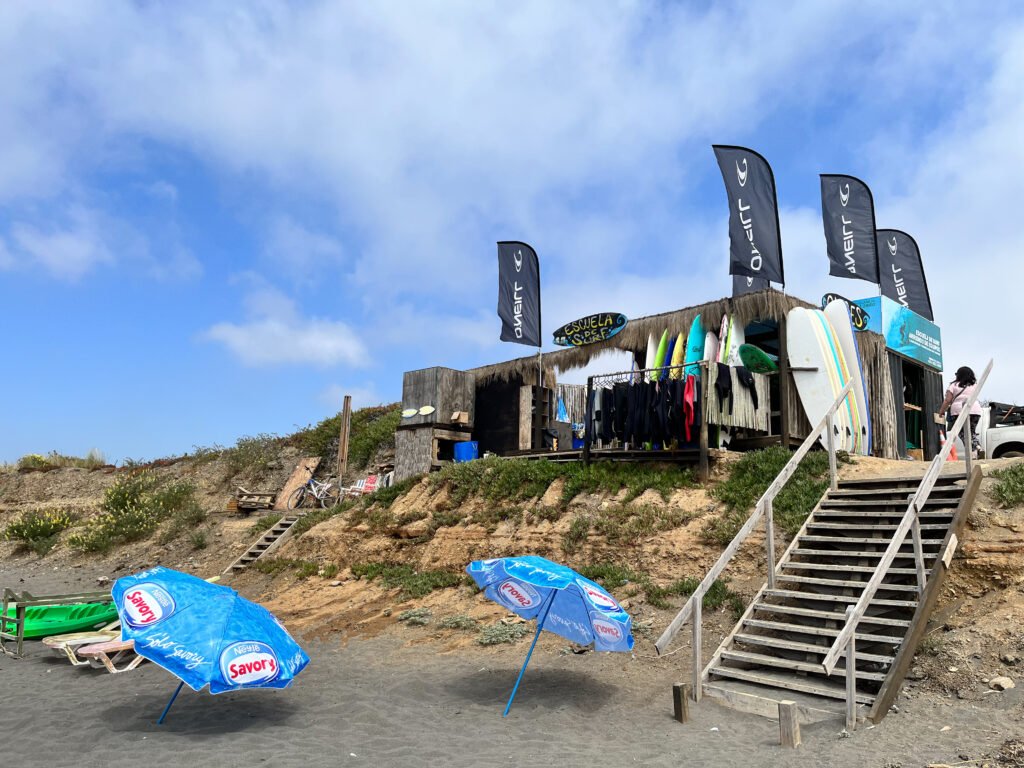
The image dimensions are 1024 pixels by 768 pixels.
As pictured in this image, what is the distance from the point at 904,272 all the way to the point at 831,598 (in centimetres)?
1438

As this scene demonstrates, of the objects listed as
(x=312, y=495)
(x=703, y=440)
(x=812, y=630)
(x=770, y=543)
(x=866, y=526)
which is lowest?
(x=812, y=630)

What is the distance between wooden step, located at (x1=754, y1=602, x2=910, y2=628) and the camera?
7172mm

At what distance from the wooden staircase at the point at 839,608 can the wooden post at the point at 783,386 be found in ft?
7.96

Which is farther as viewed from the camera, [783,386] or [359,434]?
[359,434]

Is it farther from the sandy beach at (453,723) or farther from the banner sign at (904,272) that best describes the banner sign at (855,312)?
the sandy beach at (453,723)

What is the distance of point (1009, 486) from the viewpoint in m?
8.75

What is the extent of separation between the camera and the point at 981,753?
5.40 m

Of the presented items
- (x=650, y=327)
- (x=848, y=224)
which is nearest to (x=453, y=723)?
(x=650, y=327)

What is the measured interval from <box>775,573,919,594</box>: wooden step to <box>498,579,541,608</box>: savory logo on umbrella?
2.91 meters

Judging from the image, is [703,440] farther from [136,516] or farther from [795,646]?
[136,516]

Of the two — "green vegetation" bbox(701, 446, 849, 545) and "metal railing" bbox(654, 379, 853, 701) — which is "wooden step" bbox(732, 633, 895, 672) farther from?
"green vegetation" bbox(701, 446, 849, 545)

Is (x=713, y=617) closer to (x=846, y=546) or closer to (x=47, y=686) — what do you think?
(x=846, y=546)

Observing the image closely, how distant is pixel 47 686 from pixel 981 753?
30.7 ft

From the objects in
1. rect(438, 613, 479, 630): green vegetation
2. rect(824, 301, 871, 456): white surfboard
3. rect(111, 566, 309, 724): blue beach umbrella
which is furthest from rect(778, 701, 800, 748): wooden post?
rect(824, 301, 871, 456): white surfboard
